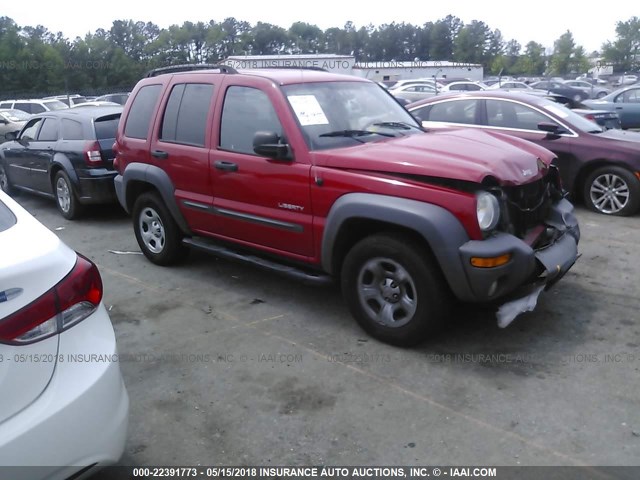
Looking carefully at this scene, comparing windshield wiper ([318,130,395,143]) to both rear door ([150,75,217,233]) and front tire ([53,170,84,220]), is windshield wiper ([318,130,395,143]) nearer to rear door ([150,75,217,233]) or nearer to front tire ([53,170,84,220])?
rear door ([150,75,217,233])

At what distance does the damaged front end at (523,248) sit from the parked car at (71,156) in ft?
19.6

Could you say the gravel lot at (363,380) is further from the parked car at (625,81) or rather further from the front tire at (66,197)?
the parked car at (625,81)

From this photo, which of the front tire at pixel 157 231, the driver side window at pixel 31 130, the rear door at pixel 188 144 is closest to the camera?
the rear door at pixel 188 144

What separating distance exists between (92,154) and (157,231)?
2770mm

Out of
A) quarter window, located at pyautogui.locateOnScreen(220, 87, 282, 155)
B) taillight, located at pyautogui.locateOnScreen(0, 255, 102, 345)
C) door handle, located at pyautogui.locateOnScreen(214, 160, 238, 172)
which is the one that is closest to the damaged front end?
quarter window, located at pyautogui.locateOnScreen(220, 87, 282, 155)

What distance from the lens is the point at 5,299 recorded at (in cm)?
217

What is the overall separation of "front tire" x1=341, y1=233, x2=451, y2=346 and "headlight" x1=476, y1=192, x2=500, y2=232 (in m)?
0.43

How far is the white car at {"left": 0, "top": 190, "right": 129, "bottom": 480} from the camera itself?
2.15 metres

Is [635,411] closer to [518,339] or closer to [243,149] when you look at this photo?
[518,339]

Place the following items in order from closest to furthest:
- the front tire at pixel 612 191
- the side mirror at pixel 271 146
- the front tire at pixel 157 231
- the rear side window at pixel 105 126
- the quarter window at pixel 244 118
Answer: the side mirror at pixel 271 146 → the quarter window at pixel 244 118 → the front tire at pixel 157 231 → the front tire at pixel 612 191 → the rear side window at pixel 105 126

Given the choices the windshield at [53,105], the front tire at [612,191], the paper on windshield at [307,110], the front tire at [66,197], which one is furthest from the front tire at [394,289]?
the windshield at [53,105]

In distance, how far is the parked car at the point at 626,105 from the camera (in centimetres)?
1684

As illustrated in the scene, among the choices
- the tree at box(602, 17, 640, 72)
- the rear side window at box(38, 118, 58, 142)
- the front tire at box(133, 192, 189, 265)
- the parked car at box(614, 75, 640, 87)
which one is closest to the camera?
the front tire at box(133, 192, 189, 265)

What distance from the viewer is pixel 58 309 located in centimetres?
235
